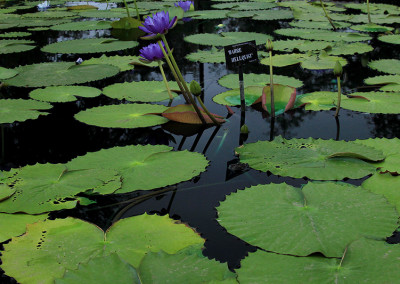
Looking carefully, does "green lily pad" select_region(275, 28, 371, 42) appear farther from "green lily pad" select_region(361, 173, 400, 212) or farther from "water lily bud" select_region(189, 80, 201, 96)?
"green lily pad" select_region(361, 173, 400, 212)

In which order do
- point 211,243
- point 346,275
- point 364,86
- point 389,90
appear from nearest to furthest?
point 346,275 → point 211,243 → point 389,90 → point 364,86

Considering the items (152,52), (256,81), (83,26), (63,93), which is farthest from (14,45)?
(256,81)

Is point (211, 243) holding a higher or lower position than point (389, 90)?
lower

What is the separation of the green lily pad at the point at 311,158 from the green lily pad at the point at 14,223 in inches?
30.9

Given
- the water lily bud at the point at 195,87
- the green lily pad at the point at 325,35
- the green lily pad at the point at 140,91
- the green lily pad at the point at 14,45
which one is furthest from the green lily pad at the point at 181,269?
the green lily pad at the point at 14,45

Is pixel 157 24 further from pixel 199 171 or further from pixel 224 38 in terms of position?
pixel 224 38

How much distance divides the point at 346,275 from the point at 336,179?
1.82 feet

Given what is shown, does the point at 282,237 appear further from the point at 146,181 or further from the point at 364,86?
the point at 364,86

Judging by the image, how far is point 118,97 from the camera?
2.49 m

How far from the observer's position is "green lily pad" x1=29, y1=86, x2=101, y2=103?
2.48 metres

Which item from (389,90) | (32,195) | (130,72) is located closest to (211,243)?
(32,195)

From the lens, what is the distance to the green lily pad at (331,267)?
928mm

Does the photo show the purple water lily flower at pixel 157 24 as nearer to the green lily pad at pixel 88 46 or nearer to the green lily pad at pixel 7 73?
the green lily pad at pixel 7 73

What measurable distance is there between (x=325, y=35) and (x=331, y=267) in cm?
336
